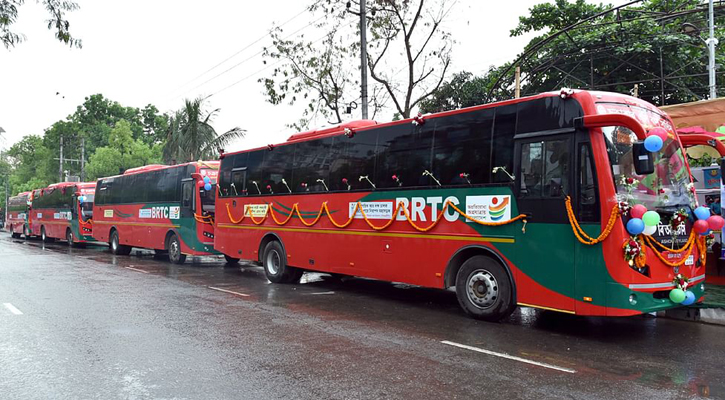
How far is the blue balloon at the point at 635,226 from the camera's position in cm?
687

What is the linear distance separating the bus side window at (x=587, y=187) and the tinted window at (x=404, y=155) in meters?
2.79

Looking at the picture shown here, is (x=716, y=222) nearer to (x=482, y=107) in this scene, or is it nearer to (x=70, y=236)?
(x=482, y=107)

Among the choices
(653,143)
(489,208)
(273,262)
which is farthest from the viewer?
(273,262)

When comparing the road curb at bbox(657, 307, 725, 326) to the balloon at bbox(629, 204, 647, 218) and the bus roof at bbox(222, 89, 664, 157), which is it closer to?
the balloon at bbox(629, 204, 647, 218)

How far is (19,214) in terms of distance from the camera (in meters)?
39.4

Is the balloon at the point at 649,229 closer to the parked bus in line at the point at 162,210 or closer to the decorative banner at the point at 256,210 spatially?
the decorative banner at the point at 256,210

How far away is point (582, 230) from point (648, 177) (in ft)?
3.70

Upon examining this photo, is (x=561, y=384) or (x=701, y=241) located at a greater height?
(x=701, y=241)

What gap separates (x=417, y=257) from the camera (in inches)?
384

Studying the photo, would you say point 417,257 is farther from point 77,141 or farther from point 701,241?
point 77,141

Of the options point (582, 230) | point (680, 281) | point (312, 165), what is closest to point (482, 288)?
point (582, 230)

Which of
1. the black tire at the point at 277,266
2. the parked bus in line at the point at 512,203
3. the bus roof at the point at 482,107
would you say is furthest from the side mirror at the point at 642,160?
the black tire at the point at 277,266

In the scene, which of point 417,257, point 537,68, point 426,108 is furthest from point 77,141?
point 417,257

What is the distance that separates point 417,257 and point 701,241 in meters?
4.19
